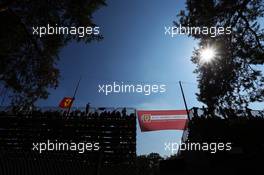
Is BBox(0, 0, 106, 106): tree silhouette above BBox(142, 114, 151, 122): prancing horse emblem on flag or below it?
above

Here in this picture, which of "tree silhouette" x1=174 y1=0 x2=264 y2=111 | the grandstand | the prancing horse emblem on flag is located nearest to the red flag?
the grandstand

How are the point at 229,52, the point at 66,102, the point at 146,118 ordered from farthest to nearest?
the point at 66,102, the point at 146,118, the point at 229,52

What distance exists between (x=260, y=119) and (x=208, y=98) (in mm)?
4480

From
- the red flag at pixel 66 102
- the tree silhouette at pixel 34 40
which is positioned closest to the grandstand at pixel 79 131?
the red flag at pixel 66 102

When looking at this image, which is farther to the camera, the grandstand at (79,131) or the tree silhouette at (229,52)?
the grandstand at (79,131)

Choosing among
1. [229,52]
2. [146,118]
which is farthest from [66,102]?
[229,52]

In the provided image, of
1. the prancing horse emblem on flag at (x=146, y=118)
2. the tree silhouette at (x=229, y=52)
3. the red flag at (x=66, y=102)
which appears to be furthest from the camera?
the red flag at (x=66, y=102)

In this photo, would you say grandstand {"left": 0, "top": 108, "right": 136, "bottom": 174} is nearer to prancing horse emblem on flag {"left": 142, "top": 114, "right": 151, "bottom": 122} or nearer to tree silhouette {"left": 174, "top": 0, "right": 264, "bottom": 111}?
prancing horse emblem on flag {"left": 142, "top": 114, "right": 151, "bottom": 122}

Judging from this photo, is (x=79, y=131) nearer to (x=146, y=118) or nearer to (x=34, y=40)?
(x=146, y=118)

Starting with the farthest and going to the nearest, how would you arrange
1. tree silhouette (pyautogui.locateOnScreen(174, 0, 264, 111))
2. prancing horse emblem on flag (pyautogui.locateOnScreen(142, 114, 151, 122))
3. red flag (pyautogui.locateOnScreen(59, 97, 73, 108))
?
red flag (pyautogui.locateOnScreen(59, 97, 73, 108)), prancing horse emblem on flag (pyautogui.locateOnScreen(142, 114, 151, 122)), tree silhouette (pyautogui.locateOnScreen(174, 0, 264, 111))

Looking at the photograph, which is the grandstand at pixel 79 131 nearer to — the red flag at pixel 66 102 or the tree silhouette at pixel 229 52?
the red flag at pixel 66 102

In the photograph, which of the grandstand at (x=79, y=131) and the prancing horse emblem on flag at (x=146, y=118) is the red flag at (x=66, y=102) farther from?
the prancing horse emblem on flag at (x=146, y=118)

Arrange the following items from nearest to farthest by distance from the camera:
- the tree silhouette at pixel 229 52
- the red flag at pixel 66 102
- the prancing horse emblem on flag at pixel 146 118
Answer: the tree silhouette at pixel 229 52
the prancing horse emblem on flag at pixel 146 118
the red flag at pixel 66 102

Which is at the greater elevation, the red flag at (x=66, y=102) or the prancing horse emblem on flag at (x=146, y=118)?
the red flag at (x=66, y=102)
